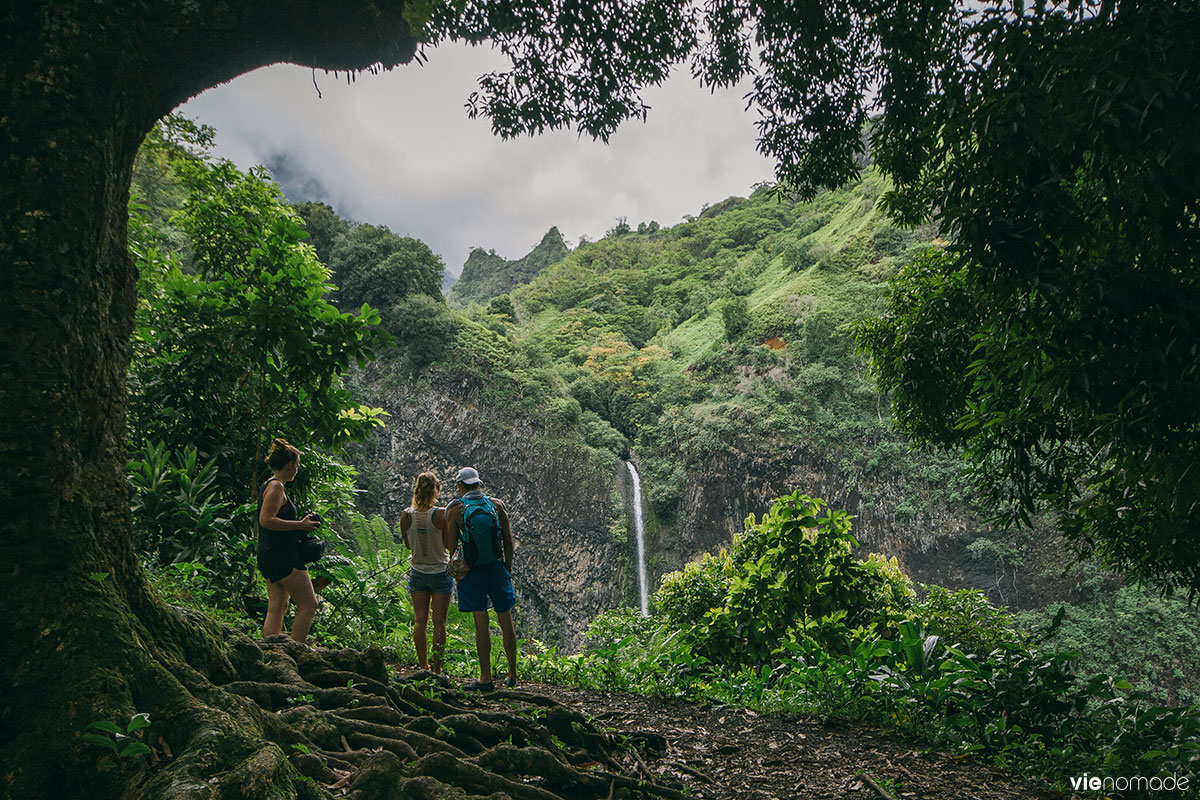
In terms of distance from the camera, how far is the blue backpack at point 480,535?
4.50 metres

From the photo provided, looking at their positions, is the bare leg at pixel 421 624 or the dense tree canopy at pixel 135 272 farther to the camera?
the bare leg at pixel 421 624

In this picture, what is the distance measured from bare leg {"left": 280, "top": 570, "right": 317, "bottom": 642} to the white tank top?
95cm

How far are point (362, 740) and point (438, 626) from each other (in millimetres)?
2880

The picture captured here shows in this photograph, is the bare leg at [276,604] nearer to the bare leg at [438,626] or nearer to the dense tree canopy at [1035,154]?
the bare leg at [438,626]

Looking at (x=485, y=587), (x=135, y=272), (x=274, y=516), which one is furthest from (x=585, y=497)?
(x=135, y=272)

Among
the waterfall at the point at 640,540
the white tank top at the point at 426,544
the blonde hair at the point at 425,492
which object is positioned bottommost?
the waterfall at the point at 640,540

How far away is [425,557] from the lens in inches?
199

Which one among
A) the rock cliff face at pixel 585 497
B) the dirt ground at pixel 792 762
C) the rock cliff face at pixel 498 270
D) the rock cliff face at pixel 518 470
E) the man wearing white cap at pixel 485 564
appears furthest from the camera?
the rock cliff face at pixel 498 270

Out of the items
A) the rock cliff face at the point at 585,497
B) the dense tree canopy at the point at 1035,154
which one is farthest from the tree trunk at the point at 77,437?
the rock cliff face at the point at 585,497

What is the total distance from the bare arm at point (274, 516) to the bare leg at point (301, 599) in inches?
14.1

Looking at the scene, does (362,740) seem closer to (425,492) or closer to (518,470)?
(425,492)

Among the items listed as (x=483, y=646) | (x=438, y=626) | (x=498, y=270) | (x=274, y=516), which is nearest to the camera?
(x=274, y=516)

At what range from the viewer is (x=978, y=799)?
10.8 ft

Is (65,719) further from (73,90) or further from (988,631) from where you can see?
(988,631)
